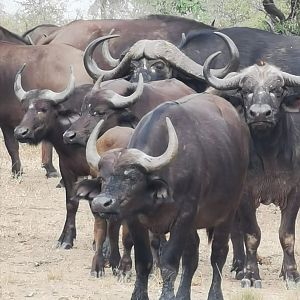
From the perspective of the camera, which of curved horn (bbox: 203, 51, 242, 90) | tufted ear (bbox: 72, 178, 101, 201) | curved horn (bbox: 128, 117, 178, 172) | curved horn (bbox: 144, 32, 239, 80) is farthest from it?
curved horn (bbox: 144, 32, 239, 80)

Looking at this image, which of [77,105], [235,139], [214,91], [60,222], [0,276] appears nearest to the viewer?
[235,139]

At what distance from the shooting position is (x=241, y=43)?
1297cm

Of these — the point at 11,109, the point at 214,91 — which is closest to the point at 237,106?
the point at 214,91

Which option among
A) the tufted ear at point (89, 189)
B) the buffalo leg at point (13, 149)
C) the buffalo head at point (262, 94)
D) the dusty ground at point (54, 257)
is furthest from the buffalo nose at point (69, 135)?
the buffalo leg at point (13, 149)

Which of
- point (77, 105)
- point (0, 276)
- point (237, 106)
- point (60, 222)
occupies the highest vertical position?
point (237, 106)

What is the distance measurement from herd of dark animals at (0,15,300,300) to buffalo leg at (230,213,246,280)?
1 cm

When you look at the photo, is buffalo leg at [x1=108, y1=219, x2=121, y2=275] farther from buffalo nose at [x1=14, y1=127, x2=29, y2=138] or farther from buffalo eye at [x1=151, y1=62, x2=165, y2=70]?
buffalo eye at [x1=151, y1=62, x2=165, y2=70]

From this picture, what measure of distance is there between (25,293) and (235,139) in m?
2.13

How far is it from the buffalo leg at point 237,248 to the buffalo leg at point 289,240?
437mm

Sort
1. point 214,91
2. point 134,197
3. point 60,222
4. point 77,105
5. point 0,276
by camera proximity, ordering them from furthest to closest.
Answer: point 60,222, point 77,105, point 214,91, point 0,276, point 134,197

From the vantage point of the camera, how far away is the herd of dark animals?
7.21m

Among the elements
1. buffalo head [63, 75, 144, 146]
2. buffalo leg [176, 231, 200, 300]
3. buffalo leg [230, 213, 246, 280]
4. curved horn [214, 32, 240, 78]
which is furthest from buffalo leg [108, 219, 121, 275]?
curved horn [214, 32, 240, 78]

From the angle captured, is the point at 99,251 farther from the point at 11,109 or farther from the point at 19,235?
the point at 11,109

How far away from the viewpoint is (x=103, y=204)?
6812mm
